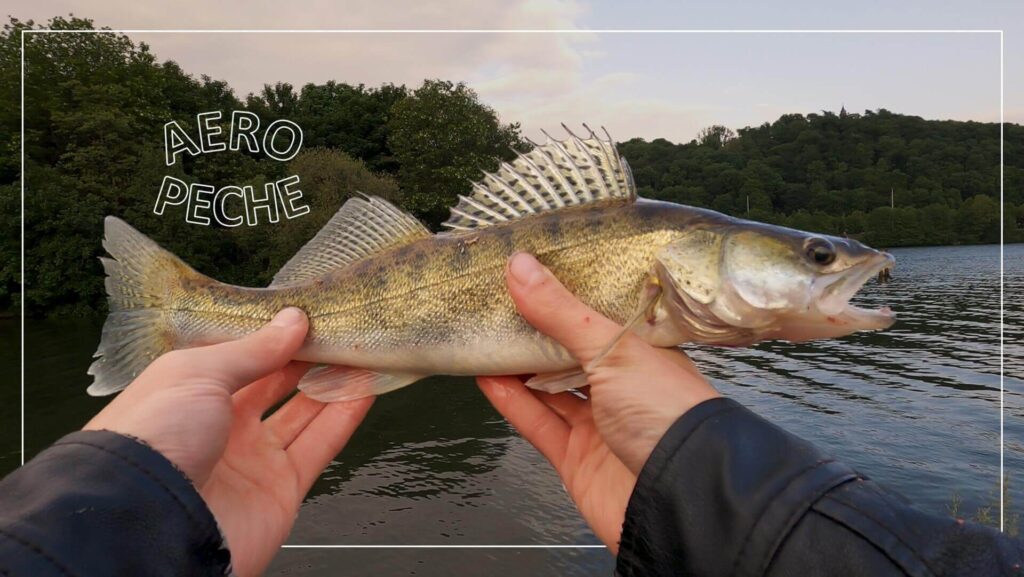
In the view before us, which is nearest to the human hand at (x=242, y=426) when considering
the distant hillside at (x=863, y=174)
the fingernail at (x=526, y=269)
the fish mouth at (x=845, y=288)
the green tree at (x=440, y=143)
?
the fingernail at (x=526, y=269)

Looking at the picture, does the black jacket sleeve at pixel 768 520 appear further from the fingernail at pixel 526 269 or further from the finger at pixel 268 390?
the finger at pixel 268 390

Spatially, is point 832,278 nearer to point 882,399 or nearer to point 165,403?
point 165,403

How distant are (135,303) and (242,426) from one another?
2.80 ft

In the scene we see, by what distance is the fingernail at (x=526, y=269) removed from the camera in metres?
2.38

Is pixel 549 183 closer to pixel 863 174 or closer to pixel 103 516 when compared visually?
pixel 103 516

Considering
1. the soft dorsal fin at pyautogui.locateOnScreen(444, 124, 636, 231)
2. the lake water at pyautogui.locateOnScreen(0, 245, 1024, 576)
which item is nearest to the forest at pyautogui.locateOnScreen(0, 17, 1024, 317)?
the lake water at pyautogui.locateOnScreen(0, 245, 1024, 576)

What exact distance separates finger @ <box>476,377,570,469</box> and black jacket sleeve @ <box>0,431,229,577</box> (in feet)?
5.32

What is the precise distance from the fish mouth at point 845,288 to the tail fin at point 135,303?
2831 millimetres

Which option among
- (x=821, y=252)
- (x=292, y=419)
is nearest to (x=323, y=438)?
(x=292, y=419)

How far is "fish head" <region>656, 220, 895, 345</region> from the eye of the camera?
7.50ft

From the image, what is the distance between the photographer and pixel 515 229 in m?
2.68

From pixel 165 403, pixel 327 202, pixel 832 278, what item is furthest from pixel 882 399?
pixel 165 403

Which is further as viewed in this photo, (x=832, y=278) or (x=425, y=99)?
(x=425, y=99)

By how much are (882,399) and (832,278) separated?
27.0 metres
